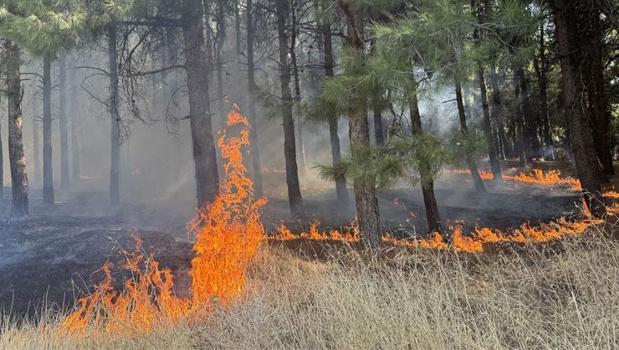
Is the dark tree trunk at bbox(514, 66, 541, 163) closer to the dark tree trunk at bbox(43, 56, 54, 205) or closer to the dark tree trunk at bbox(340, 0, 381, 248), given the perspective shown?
the dark tree trunk at bbox(340, 0, 381, 248)

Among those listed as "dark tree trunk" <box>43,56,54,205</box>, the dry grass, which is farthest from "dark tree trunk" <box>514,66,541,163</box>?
"dark tree trunk" <box>43,56,54,205</box>

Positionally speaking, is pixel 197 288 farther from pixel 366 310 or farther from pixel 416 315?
pixel 416 315

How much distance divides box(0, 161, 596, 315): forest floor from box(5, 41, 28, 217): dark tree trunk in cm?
53

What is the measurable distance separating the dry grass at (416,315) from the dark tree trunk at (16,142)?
1020 centimetres

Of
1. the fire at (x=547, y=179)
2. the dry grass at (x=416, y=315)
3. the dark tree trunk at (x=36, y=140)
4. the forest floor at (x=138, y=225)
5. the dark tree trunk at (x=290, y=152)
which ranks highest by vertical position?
the dark tree trunk at (x=36, y=140)

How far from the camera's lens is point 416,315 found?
3373 mm

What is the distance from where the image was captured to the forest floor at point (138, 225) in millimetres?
7469

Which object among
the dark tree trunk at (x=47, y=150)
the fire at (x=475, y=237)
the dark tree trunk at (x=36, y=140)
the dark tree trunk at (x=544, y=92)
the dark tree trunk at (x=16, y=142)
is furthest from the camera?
the dark tree trunk at (x=36, y=140)

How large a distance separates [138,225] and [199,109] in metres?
5.58

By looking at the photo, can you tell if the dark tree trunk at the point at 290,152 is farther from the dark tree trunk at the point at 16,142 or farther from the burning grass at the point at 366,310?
the dark tree trunk at the point at 16,142

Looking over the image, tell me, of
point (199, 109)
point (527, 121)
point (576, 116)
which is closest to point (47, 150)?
point (199, 109)

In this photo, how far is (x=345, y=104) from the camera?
636 centimetres

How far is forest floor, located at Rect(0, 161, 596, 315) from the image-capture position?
294 inches

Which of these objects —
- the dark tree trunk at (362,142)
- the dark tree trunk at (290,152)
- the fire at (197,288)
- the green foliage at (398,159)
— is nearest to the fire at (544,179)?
the dark tree trunk at (290,152)
